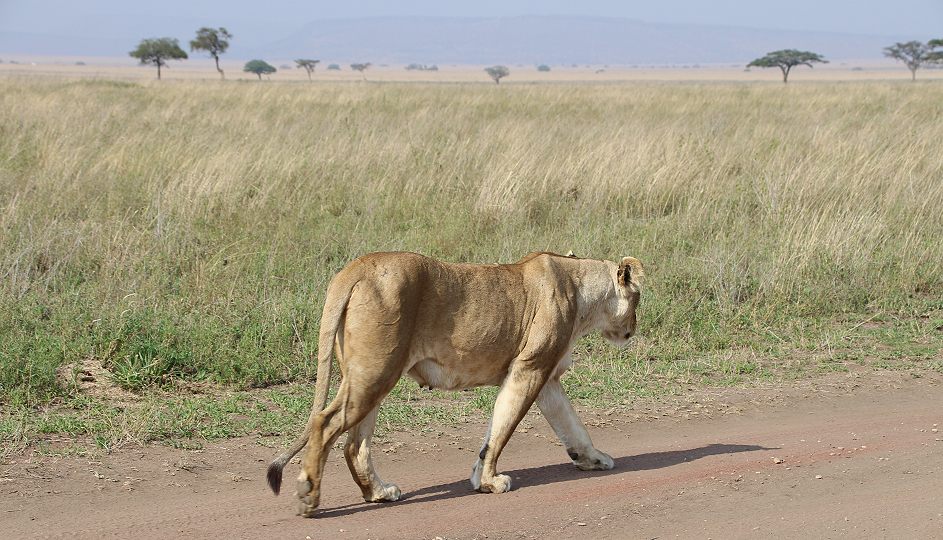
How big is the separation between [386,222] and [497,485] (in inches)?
229

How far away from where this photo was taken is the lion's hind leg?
15.1 feet

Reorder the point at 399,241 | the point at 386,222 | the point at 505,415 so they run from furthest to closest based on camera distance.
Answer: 1. the point at 386,222
2. the point at 399,241
3. the point at 505,415

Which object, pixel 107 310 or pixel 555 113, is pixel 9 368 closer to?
pixel 107 310

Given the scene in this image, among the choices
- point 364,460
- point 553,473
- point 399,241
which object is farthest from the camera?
point 399,241

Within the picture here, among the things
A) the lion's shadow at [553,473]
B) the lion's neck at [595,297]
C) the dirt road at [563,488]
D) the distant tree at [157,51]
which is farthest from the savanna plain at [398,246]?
the distant tree at [157,51]

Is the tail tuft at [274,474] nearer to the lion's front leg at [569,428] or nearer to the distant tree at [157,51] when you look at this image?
the lion's front leg at [569,428]

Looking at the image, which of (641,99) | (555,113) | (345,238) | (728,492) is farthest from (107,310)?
(641,99)

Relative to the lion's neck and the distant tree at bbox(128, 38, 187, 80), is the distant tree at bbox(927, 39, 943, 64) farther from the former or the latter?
the lion's neck

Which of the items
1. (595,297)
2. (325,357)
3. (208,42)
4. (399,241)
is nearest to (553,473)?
(595,297)

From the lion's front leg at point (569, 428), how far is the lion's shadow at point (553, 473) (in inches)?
2.4

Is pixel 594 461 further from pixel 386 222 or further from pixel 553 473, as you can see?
pixel 386 222

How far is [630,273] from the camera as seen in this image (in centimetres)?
530

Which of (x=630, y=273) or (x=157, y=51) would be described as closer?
(x=630, y=273)

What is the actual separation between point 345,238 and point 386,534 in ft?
17.9
